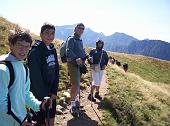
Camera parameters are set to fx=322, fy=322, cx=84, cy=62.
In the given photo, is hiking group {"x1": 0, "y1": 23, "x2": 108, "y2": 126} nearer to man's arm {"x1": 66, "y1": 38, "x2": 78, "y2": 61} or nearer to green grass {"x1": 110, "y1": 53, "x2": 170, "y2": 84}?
man's arm {"x1": 66, "y1": 38, "x2": 78, "y2": 61}

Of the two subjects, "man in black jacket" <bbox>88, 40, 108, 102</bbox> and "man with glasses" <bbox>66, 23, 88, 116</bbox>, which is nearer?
"man with glasses" <bbox>66, 23, 88, 116</bbox>

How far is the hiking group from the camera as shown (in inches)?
169

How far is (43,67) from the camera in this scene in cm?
678

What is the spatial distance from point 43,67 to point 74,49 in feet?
12.2

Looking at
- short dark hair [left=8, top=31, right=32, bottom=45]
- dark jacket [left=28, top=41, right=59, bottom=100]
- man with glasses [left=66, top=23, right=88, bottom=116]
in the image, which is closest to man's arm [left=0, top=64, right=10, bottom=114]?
short dark hair [left=8, top=31, right=32, bottom=45]

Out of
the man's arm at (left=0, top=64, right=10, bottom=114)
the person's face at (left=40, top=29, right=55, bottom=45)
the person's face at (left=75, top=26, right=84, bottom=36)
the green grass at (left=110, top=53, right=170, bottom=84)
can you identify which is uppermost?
the person's face at (left=75, top=26, right=84, bottom=36)

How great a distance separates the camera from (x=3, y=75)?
4109 mm

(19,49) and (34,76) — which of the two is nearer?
(19,49)

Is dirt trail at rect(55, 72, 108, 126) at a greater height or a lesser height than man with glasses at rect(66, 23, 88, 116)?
lesser

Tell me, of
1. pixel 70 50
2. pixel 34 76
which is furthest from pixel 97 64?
pixel 34 76

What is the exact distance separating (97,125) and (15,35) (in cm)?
752

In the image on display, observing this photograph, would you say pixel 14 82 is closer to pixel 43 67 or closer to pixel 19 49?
pixel 19 49

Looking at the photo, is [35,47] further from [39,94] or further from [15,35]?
[15,35]

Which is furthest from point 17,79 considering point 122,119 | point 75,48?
point 122,119
